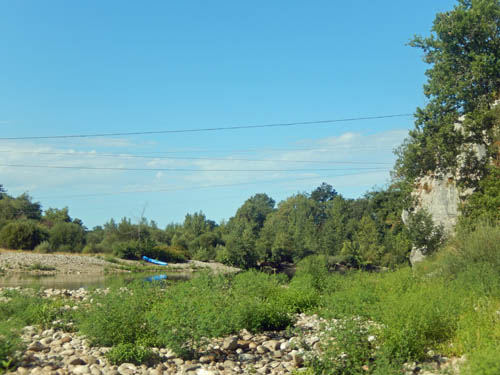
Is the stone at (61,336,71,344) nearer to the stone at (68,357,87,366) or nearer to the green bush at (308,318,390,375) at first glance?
the stone at (68,357,87,366)

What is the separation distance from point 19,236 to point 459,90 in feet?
138

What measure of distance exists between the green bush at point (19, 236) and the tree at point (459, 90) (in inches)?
1520

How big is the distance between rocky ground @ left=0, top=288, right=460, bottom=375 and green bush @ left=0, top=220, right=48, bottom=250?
41.9 meters

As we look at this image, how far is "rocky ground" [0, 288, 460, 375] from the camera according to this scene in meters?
7.38

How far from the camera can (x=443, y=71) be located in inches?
971

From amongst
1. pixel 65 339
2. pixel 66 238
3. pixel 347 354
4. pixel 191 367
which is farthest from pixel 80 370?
pixel 66 238

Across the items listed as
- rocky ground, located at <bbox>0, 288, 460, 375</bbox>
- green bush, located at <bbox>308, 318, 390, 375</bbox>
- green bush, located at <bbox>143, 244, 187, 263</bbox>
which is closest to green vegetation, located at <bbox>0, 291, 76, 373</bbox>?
rocky ground, located at <bbox>0, 288, 460, 375</bbox>

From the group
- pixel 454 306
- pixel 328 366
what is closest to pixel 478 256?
pixel 454 306

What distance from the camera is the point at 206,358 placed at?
8211 millimetres

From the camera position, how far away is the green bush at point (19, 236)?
156 ft

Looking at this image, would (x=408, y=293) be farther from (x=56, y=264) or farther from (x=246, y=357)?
(x=56, y=264)

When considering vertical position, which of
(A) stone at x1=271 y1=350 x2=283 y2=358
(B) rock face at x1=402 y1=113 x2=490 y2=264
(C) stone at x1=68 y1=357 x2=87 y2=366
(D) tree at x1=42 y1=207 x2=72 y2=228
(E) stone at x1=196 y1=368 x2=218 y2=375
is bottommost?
(A) stone at x1=271 y1=350 x2=283 y2=358

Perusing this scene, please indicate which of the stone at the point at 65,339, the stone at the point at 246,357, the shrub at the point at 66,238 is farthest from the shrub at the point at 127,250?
the stone at the point at 246,357

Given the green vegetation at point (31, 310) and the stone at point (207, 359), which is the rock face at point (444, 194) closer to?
the stone at point (207, 359)
